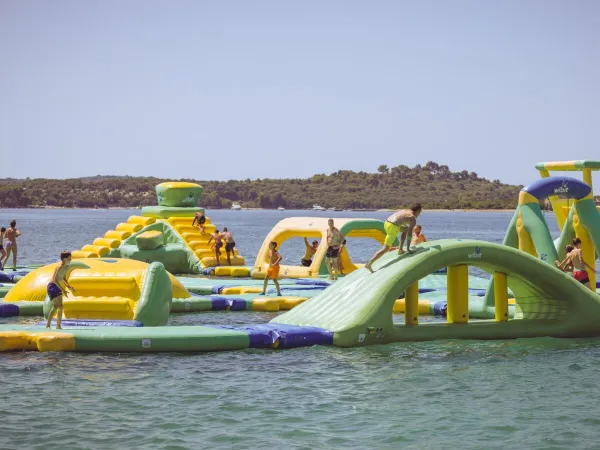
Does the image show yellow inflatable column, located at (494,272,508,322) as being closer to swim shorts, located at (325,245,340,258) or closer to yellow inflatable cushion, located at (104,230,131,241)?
swim shorts, located at (325,245,340,258)

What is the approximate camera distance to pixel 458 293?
682 inches

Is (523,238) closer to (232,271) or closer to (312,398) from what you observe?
(312,398)

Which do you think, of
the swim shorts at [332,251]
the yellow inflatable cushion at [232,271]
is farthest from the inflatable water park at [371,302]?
the yellow inflatable cushion at [232,271]

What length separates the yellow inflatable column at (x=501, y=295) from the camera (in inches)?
695

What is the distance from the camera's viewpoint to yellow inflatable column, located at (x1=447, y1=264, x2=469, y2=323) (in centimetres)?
1730

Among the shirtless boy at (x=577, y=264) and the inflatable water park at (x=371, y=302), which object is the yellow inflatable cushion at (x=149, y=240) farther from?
the shirtless boy at (x=577, y=264)

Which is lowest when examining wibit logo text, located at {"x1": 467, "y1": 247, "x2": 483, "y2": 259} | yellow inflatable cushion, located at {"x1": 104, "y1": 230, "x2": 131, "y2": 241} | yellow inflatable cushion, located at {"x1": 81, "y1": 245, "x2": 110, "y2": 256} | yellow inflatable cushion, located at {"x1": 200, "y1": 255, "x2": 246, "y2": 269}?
yellow inflatable cushion, located at {"x1": 200, "y1": 255, "x2": 246, "y2": 269}

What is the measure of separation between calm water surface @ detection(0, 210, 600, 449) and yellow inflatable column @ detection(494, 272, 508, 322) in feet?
3.54

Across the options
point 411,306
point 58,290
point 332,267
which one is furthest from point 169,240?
point 411,306

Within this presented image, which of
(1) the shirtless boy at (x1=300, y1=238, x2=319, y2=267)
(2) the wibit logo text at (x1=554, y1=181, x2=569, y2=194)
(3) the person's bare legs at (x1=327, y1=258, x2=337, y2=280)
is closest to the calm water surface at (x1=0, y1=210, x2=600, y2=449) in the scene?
(2) the wibit logo text at (x1=554, y1=181, x2=569, y2=194)

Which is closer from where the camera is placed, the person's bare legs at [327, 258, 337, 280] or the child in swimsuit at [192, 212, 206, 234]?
the person's bare legs at [327, 258, 337, 280]

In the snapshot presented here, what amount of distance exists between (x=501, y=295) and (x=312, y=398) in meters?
5.77

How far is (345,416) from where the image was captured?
40.3ft

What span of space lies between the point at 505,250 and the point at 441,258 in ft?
3.95
